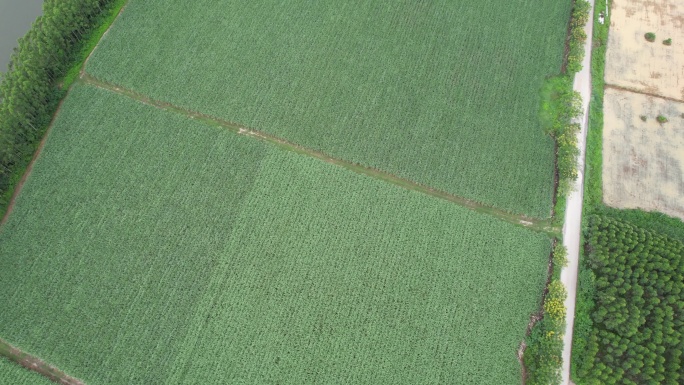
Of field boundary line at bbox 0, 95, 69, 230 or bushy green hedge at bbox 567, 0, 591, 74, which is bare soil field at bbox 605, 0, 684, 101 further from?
field boundary line at bbox 0, 95, 69, 230

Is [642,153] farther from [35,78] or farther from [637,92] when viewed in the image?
[35,78]

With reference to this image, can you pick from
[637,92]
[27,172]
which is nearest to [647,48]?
[637,92]

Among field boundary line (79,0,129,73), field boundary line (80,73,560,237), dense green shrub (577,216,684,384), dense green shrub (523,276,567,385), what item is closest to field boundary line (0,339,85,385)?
field boundary line (80,73,560,237)

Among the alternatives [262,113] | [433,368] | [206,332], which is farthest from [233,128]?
[433,368]

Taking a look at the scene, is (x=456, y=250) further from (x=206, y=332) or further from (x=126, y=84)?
(x=126, y=84)

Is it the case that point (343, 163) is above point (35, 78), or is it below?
below
